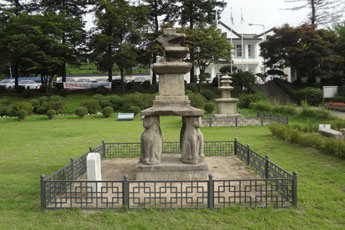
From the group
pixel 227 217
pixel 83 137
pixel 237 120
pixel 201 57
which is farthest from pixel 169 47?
pixel 201 57

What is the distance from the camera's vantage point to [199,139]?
754cm

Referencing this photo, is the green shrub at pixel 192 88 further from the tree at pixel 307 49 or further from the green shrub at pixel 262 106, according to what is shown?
the tree at pixel 307 49

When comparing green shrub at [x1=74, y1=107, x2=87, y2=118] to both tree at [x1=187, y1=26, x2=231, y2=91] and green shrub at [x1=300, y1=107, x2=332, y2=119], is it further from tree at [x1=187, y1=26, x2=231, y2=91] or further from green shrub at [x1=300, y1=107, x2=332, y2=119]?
green shrub at [x1=300, y1=107, x2=332, y2=119]

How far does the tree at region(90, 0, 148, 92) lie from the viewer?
3412 centimetres

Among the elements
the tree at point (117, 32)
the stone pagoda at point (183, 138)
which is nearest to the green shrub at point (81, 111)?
the tree at point (117, 32)

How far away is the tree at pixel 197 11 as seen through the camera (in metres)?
38.3

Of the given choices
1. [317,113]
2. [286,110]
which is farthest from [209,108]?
[317,113]

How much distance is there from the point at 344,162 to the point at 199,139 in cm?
537

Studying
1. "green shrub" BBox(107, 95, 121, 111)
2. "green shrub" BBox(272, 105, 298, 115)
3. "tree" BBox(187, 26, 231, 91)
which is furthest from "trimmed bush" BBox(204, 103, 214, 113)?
"tree" BBox(187, 26, 231, 91)

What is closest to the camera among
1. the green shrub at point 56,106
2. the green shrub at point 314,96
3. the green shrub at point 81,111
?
the green shrub at point 81,111

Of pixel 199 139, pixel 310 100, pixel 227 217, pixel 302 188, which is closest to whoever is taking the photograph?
pixel 227 217

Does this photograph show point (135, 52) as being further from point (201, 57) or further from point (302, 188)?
point (302, 188)

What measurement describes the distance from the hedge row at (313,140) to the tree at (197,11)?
26761 mm

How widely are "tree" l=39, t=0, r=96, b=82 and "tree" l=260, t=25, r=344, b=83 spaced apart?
26672 mm
